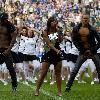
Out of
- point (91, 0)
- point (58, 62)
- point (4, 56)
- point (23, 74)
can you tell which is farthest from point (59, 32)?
point (91, 0)

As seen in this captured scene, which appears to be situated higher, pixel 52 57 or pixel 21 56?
pixel 52 57

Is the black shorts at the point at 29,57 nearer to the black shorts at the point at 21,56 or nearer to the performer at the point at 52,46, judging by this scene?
the black shorts at the point at 21,56

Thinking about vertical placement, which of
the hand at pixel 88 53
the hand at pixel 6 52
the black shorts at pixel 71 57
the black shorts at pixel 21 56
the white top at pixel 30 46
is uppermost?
the hand at pixel 6 52

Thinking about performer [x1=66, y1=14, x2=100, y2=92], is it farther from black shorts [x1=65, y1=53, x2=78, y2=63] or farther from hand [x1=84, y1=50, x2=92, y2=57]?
black shorts [x1=65, y1=53, x2=78, y2=63]

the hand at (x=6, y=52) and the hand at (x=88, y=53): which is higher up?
the hand at (x=6, y=52)

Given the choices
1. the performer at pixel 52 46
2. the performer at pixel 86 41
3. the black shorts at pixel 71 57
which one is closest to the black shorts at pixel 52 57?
the performer at pixel 52 46

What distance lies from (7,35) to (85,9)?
30.1 meters

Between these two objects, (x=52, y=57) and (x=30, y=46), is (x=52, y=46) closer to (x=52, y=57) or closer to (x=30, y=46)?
(x=52, y=57)

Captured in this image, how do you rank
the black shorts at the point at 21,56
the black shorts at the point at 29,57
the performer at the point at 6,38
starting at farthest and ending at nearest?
the black shorts at the point at 29,57 < the black shorts at the point at 21,56 < the performer at the point at 6,38

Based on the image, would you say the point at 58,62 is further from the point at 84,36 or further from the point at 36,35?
the point at 36,35

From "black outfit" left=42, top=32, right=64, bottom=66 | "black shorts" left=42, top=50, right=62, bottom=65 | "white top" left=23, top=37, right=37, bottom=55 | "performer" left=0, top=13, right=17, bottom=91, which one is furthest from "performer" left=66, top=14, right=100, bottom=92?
"white top" left=23, top=37, right=37, bottom=55

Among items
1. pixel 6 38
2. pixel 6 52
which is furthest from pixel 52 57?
pixel 6 38

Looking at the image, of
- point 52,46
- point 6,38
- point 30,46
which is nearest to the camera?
point 52,46

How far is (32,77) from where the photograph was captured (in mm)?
20891
